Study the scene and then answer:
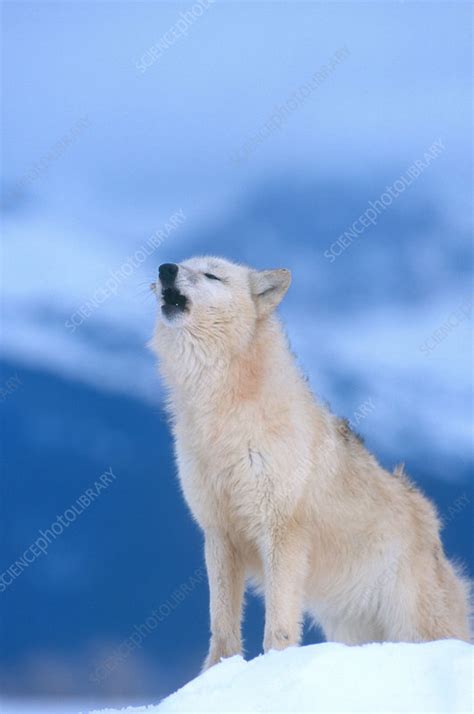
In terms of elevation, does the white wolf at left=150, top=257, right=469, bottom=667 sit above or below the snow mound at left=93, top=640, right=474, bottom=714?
above

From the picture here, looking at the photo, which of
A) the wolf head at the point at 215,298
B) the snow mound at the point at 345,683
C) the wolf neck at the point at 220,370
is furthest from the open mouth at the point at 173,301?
the snow mound at the point at 345,683

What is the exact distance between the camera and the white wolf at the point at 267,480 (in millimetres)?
8750

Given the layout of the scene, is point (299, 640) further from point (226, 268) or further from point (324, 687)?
point (226, 268)

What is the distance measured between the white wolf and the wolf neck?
0.01m

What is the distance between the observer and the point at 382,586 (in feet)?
32.1

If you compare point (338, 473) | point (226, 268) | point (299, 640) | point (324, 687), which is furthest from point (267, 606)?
point (226, 268)

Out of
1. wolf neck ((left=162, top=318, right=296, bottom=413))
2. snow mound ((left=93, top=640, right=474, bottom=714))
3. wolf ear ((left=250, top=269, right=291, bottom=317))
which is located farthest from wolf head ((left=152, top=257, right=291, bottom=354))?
snow mound ((left=93, top=640, right=474, bottom=714))

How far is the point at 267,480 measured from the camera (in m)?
8.73

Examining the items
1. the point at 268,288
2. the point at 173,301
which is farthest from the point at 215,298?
the point at 268,288

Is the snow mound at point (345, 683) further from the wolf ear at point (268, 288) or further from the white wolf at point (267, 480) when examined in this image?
the wolf ear at point (268, 288)

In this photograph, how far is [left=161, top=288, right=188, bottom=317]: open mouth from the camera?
8992 mm

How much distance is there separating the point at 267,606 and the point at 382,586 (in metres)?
1.75

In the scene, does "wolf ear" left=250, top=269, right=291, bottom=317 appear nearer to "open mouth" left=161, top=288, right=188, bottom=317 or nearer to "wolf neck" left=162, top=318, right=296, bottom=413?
"wolf neck" left=162, top=318, right=296, bottom=413

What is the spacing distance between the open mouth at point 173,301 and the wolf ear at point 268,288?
82 cm
